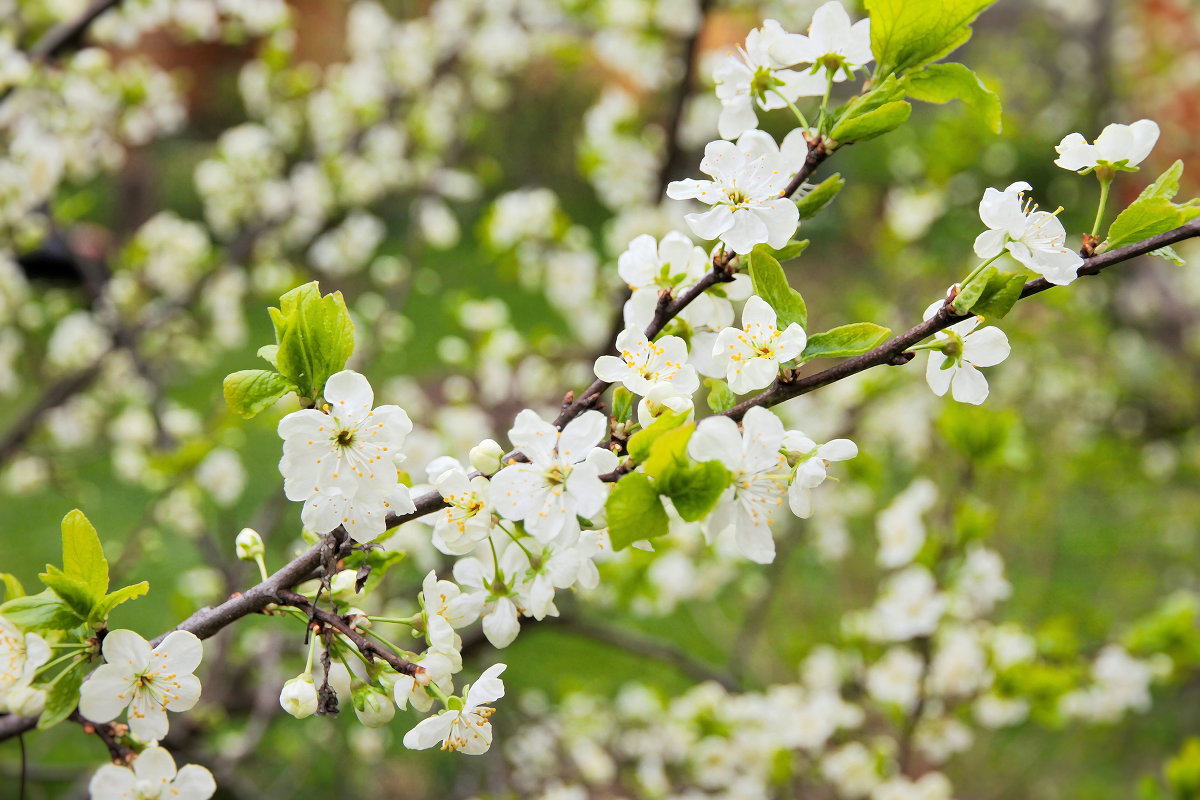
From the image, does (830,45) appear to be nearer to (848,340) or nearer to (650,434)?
(848,340)

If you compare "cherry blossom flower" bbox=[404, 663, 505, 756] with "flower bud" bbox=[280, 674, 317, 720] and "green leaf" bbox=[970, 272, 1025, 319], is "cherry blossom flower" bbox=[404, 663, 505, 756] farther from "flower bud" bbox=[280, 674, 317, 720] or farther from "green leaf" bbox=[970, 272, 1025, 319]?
"green leaf" bbox=[970, 272, 1025, 319]

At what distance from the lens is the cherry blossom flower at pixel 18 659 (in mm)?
677

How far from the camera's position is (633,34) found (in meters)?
2.62

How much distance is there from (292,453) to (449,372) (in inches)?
159

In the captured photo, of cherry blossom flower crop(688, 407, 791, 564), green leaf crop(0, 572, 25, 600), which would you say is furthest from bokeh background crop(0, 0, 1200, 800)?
green leaf crop(0, 572, 25, 600)

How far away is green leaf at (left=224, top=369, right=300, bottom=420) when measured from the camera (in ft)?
2.34

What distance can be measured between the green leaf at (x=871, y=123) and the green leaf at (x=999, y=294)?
17 cm

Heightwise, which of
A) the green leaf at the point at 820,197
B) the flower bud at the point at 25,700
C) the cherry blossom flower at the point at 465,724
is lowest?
the cherry blossom flower at the point at 465,724

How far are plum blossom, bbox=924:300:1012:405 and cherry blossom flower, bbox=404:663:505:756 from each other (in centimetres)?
50

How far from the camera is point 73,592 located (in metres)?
0.70

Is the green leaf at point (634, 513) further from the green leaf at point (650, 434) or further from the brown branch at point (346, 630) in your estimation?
the brown branch at point (346, 630)

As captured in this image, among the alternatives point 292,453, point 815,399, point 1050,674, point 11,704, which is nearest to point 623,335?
point 292,453

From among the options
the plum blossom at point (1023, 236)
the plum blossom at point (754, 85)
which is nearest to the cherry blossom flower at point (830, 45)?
the plum blossom at point (754, 85)

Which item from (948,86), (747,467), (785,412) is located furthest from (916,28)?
(785,412)
